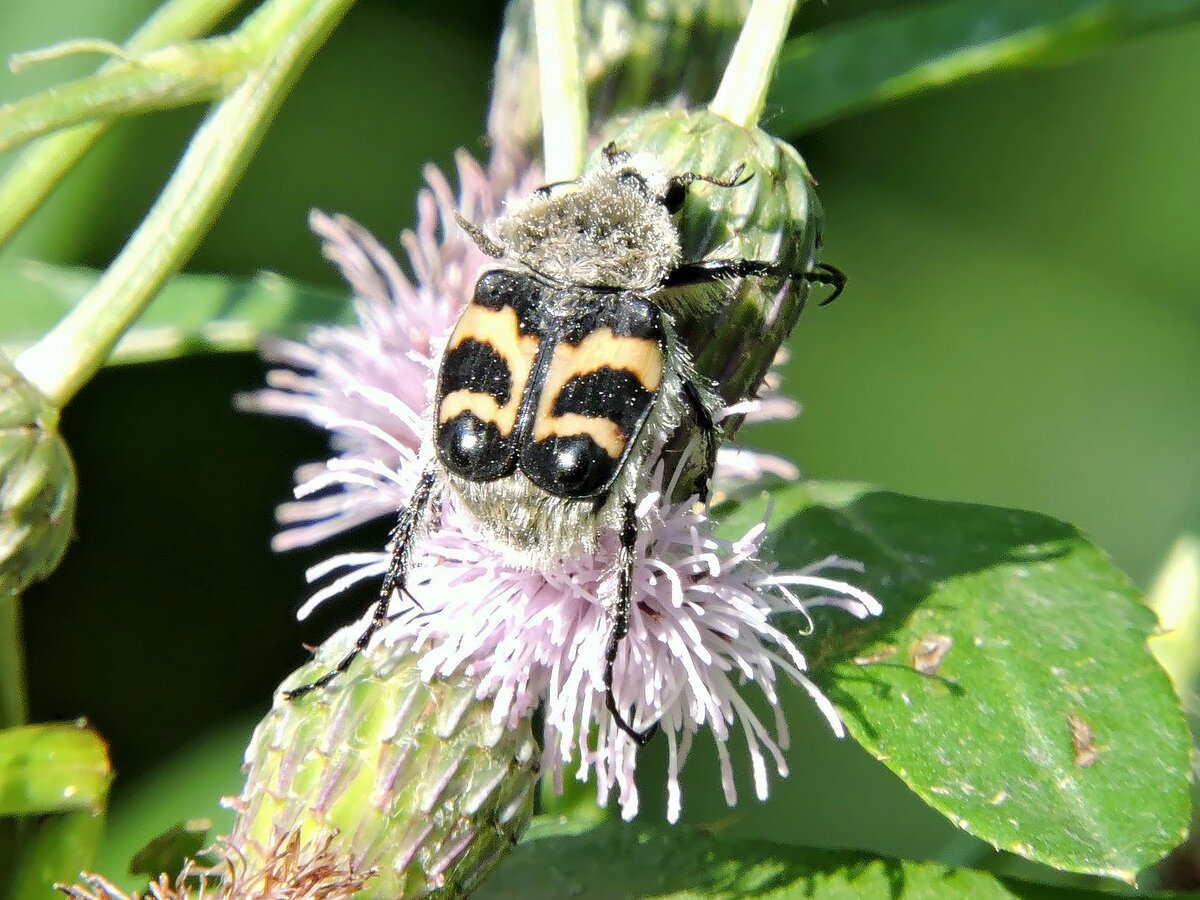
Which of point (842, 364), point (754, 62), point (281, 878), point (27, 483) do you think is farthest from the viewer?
point (842, 364)

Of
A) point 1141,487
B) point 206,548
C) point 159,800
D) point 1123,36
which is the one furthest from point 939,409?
point 159,800

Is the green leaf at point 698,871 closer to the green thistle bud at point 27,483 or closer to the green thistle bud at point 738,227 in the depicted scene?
the green thistle bud at point 738,227

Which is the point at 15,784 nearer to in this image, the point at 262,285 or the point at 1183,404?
the point at 262,285

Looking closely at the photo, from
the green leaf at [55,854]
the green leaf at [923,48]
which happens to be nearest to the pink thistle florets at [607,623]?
the green leaf at [55,854]

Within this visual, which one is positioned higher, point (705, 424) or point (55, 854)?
point (705, 424)

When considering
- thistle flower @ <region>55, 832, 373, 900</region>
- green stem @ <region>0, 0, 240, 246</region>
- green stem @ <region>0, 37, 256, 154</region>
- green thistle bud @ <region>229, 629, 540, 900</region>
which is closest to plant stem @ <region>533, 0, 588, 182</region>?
green stem @ <region>0, 37, 256, 154</region>

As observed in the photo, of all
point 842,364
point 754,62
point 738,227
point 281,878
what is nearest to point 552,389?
point 738,227

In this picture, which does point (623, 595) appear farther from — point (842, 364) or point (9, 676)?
point (842, 364)
